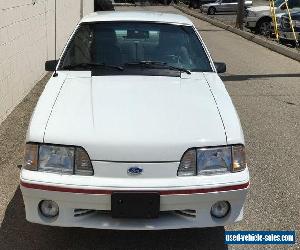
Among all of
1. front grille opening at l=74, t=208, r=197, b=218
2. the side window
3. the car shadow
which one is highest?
the side window

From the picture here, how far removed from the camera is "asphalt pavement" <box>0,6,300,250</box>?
3.68m

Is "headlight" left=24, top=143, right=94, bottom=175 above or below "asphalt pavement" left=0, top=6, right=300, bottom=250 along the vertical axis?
above

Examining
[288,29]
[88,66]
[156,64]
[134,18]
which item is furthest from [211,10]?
[88,66]

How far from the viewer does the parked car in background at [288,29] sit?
54.2ft

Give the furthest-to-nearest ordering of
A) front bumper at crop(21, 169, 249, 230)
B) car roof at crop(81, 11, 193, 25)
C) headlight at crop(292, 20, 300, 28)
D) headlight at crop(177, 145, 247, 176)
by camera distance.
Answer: headlight at crop(292, 20, 300, 28) → car roof at crop(81, 11, 193, 25) → headlight at crop(177, 145, 247, 176) → front bumper at crop(21, 169, 249, 230)

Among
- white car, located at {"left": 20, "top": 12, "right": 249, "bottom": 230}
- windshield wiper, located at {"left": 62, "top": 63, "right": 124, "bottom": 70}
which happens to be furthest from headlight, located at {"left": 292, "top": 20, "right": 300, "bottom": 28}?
white car, located at {"left": 20, "top": 12, "right": 249, "bottom": 230}

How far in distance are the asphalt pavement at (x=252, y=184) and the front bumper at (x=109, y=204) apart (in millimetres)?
476

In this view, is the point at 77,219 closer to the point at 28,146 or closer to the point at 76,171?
the point at 76,171

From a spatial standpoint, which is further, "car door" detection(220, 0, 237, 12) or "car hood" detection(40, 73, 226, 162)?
"car door" detection(220, 0, 237, 12)

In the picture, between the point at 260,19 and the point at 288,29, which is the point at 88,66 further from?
the point at 260,19

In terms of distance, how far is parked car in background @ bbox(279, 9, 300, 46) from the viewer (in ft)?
54.2

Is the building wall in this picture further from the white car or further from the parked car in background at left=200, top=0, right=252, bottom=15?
the parked car in background at left=200, top=0, right=252, bottom=15

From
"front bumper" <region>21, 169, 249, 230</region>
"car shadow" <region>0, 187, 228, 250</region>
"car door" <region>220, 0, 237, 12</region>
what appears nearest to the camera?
"front bumper" <region>21, 169, 249, 230</region>

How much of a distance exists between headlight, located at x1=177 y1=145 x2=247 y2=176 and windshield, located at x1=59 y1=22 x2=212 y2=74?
1.34 meters
